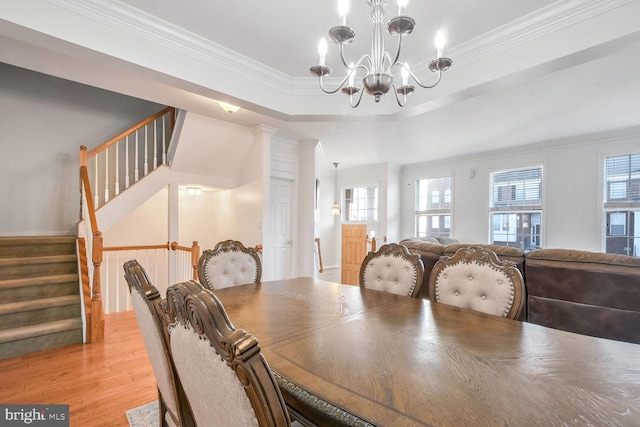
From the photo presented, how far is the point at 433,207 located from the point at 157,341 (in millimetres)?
6362

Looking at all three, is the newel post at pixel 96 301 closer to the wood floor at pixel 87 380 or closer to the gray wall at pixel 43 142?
the wood floor at pixel 87 380

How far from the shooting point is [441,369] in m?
0.97

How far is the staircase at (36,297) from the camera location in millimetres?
2754

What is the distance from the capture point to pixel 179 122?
3953 millimetres

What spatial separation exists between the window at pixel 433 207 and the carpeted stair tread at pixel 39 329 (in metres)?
6.10

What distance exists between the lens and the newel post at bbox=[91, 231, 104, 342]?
117 inches

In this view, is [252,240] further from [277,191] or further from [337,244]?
[337,244]

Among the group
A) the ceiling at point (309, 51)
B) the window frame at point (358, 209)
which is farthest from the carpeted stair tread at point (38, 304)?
the window frame at point (358, 209)

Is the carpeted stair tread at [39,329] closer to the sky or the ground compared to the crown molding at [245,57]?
closer to the ground

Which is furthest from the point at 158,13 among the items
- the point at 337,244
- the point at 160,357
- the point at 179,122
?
the point at 337,244

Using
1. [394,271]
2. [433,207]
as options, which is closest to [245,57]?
[394,271]

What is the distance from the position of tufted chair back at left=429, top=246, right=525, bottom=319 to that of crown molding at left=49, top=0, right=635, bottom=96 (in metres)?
1.69

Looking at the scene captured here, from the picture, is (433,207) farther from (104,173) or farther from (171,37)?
(104,173)

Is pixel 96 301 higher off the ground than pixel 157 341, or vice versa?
pixel 157 341
